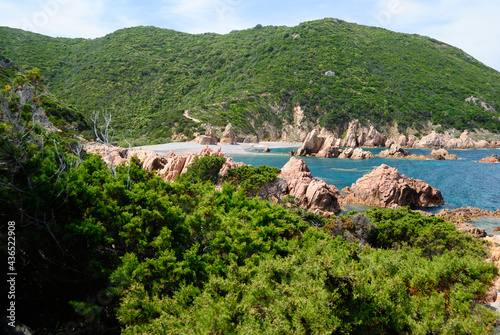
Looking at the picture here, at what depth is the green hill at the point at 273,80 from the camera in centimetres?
10744

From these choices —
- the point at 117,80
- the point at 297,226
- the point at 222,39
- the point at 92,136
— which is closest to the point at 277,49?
the point at 222,39

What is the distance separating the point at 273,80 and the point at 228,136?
42.7 m

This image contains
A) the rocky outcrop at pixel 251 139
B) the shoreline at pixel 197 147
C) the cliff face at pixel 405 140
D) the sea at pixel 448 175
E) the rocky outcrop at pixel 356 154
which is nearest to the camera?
the sea at pixel 448 175

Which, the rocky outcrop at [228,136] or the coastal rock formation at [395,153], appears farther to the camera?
the rocky outcrop at [228,136]

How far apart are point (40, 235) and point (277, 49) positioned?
146701 mm

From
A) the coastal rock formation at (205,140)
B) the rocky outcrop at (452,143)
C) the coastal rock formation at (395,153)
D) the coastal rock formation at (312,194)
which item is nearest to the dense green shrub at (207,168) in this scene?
the coastal rock formation at (312,194)

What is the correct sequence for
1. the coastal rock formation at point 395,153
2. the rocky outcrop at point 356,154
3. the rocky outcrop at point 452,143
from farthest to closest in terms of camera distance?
the rocky outcrop at point 452,143
the coastal rock formation at point 395,153
the rocky outcrop at point 356,154

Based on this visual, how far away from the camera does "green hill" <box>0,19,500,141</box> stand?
107438mm

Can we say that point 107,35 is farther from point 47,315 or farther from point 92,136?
point 47,315

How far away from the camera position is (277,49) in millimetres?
142625

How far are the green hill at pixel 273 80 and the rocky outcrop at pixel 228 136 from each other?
19.8ft

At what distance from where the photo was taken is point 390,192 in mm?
34844

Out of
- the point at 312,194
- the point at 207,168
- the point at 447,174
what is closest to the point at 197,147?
the point at 207,168

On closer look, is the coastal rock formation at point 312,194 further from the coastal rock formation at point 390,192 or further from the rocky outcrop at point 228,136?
the rocky outcrop at point 228,136
